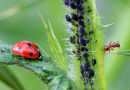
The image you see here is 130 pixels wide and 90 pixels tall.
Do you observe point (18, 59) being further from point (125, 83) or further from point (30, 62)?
point (125, 83)

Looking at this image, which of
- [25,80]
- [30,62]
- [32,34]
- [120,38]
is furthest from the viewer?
[32,34]

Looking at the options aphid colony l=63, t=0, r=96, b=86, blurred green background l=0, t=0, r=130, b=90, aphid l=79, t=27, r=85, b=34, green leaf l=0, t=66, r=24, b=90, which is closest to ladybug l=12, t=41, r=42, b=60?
green leaf l=0, t=66, r=24, b=90

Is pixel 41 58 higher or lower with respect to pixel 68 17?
lower

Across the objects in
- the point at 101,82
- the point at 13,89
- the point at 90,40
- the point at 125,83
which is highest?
the point at 90,40

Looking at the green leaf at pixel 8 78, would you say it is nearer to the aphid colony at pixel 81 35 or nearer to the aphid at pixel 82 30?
the aphid colony at pixel 81 35

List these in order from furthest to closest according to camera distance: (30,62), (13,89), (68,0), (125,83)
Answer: (125,83), (13,89), (30,62), (68,0)

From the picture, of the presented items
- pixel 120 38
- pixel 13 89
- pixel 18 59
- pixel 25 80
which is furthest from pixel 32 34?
pixel 18 59

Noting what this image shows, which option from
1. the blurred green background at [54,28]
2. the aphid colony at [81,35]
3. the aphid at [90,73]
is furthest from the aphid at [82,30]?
the blurred green background at [54,28]

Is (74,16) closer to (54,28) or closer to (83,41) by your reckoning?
(83,41)

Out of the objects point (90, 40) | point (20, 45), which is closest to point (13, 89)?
point (20, 45)

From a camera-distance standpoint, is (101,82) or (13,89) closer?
(101,82)
